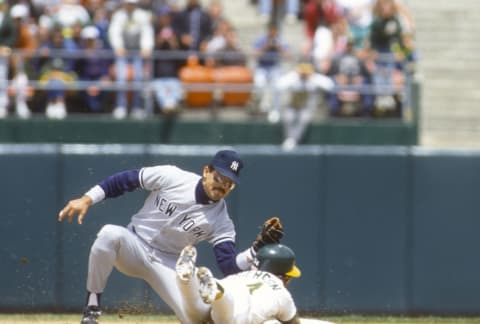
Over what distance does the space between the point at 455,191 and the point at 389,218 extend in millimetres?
727

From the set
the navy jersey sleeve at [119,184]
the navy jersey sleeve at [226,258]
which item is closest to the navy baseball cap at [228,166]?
the navy jersey sleeve at [226,258]

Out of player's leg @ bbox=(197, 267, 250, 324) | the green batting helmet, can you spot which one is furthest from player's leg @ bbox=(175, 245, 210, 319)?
the green batting helmet

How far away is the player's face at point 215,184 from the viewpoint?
26.7 feet

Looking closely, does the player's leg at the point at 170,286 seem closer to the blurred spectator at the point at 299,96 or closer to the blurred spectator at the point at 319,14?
the blurred spectator at the point at 299,96

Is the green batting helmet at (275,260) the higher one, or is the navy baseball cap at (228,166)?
the navy baseball cap at (228,166)

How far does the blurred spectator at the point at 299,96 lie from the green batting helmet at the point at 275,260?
674cm

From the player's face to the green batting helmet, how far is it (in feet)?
1.72

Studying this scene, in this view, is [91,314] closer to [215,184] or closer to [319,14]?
[215,184]

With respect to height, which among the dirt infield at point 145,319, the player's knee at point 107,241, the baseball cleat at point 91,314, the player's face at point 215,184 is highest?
the player's face at point 215,184

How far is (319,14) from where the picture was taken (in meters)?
16.3

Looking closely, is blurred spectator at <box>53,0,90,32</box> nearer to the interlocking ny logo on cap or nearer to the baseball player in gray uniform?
the baseball player in gray uniform

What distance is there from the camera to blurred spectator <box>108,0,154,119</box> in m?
14.7

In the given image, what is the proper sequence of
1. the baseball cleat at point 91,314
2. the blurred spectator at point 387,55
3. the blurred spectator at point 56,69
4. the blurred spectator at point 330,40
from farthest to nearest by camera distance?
the blurred spectator at point 330,40 → the blurred spectator at point 387,55 → the blurred spectator at point 56,69 → the baseball cleat at point 91,314

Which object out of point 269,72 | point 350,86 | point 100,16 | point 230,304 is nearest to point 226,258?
point 230,304
